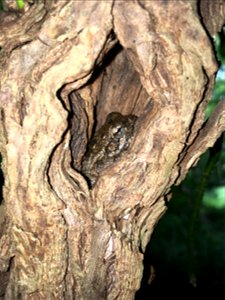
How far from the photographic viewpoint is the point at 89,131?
1.05m

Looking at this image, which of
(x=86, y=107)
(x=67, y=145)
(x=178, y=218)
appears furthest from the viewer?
(x=178, y=218)

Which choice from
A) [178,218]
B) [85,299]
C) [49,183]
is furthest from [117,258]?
[178,218]

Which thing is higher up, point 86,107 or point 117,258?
point 86,107

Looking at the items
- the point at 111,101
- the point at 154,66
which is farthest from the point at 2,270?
the point at 154,66

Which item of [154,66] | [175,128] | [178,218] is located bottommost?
[178,218]

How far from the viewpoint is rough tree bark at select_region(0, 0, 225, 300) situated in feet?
2.38

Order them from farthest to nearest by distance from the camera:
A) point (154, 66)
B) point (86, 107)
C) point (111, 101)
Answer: point (111, 101) → point (86, 107) → point (154, 66)

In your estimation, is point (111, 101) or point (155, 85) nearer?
point (155, 85)

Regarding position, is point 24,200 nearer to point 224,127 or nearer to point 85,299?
point 85,299

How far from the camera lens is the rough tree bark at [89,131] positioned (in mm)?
727

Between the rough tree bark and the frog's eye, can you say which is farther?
the frog's eye

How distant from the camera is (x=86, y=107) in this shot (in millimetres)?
999

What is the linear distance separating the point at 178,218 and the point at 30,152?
2412 mm

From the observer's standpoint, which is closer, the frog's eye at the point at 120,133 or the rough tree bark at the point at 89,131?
the rough tree bark at the point at 89,131
